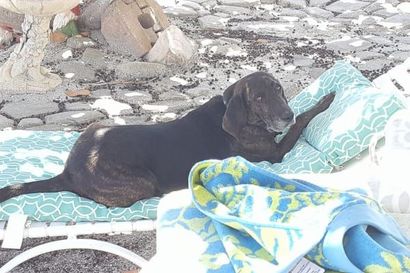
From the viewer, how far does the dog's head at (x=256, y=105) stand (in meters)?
4.15

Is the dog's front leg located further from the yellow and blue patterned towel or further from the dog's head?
the yellow and blue patterned towel

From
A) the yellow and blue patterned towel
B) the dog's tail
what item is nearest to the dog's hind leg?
the dog's tail

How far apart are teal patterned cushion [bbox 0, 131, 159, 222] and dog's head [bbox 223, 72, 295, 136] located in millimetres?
785

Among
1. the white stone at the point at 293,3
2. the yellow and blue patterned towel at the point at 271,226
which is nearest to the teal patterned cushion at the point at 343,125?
the yellow and blue patterned towel at the point at 271,226

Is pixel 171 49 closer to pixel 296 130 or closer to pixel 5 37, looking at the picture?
pixel 5 37

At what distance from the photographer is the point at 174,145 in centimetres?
394

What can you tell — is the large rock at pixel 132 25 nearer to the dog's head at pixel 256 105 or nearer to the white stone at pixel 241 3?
the white stone at pixel 241 3

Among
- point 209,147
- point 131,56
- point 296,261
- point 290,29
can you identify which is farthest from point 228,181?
point 290,29

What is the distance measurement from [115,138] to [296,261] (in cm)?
208

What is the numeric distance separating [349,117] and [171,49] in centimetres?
337

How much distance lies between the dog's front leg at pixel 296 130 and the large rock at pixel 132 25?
10.5 feet

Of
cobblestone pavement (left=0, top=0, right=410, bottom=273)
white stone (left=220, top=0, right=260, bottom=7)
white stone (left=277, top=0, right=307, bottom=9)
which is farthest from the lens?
white stone (left=220, top=0, right=260, bottom=7)

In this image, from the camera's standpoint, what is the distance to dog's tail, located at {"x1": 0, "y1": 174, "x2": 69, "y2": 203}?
11.8ft

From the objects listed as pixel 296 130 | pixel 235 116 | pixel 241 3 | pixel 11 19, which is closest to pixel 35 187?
pixel 235 116
